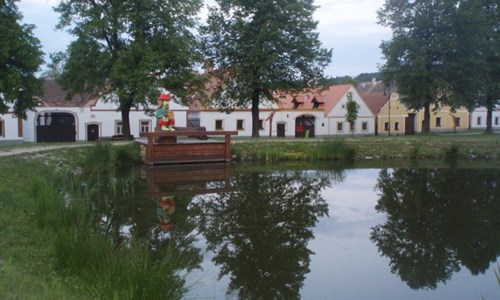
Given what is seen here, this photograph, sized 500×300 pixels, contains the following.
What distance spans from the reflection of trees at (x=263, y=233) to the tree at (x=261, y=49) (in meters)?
14.8

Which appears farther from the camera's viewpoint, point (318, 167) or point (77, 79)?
point (77, 79)

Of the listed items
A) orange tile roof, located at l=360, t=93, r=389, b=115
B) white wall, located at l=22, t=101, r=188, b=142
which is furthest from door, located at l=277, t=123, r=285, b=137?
orange tile roof, located at l=360, t=93, r=389, b=115

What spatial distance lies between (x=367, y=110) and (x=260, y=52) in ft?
82.6

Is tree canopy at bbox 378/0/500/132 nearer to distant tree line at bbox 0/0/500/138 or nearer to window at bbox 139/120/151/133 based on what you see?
distant tree line at bbox 0/0/500/138

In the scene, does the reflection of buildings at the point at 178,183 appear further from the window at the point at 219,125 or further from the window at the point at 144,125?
the window at the point at 219,125

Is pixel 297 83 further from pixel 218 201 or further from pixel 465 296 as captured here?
pixel 465 296

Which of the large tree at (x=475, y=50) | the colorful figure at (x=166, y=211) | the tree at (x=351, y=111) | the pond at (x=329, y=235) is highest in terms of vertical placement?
the large tree at (x=475, y=50)

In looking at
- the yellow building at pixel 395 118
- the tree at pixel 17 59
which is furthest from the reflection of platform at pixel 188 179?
the yellow building at pixel 395 118

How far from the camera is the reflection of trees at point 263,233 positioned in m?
5.48

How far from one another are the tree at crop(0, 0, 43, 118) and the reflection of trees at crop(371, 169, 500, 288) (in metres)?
13.3

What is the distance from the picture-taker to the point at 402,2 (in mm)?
31344

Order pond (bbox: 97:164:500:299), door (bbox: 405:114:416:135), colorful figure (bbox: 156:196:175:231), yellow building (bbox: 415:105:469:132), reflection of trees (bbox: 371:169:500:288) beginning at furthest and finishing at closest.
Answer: yellow building (bbox: 415:105:469:132) < door (bbox: 405:114:416:135) < colorful figure (bbox: 156:196:175:231) < reflection of trees (bbox: 371:169:500:288) < pond (bbox: 97:164:500:299)

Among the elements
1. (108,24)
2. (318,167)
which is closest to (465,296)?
(318,167)

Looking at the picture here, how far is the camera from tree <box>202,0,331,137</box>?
26406mm
